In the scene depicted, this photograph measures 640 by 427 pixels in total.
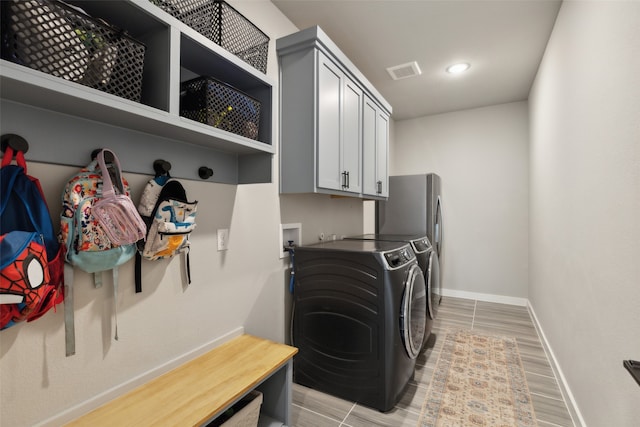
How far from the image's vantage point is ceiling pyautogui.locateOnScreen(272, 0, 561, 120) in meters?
2.10

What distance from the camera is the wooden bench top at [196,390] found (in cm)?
105

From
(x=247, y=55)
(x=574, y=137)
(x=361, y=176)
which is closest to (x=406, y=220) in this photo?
(x=361, y=176)

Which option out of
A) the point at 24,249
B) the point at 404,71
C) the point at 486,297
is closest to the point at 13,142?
the point at 24,249

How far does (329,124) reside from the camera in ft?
6.46

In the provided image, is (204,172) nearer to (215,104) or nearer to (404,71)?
(215,104)

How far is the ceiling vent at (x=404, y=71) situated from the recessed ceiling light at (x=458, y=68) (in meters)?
0.29

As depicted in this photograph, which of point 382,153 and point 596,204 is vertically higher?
point 382,153

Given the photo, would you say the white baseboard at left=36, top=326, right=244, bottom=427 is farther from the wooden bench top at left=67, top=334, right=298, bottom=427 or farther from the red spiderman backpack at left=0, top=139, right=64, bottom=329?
the red spiderman backpack at left=0, top=139, right=64, bottom=329

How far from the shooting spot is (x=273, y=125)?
1.57 m

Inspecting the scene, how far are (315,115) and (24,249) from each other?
4.76ft

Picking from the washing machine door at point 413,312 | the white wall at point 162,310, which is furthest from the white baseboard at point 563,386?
the white wall at point 162,310

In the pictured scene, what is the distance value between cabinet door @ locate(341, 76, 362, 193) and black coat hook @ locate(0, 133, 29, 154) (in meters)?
1.62

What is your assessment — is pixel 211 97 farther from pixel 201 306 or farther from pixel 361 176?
pixel 361 176

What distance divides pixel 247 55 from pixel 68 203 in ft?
3.39
